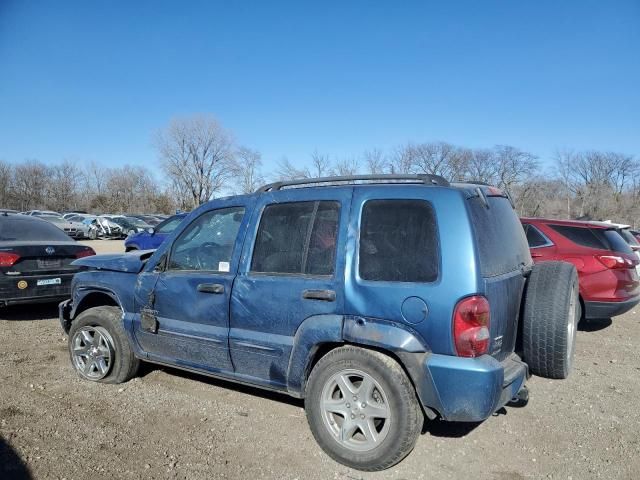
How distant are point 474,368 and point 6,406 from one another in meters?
3.72

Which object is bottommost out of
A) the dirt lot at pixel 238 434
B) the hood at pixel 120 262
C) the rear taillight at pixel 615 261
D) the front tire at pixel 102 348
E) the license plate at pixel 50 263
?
the dirt lot at pixel 238 434

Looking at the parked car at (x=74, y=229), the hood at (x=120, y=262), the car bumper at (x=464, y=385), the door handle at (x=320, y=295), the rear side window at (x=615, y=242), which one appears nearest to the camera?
the car bumper at (x=464, y=385)

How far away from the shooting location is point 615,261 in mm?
6312

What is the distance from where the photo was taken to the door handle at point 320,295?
3.14 metres

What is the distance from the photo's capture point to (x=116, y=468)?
10.1 feet

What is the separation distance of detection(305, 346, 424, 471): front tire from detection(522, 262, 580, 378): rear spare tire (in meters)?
0.97

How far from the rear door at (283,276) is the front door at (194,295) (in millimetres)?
153

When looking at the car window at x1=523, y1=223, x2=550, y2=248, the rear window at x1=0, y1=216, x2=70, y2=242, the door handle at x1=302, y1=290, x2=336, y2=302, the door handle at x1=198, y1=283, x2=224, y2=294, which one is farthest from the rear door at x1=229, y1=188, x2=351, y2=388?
the rear window at x1=0, y1=216, x2=70, y2=242

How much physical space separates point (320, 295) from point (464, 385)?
3.42ft

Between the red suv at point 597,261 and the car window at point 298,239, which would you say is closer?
the car window at point 298,239

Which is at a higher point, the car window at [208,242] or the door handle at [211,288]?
the car window at [208,242]

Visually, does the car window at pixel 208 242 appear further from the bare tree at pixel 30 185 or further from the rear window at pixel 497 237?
the bare tree at pixel 30 185

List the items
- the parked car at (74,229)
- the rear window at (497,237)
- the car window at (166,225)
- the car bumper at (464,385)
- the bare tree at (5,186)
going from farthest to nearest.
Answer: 1. the bare tree at (5,186)
2. the parked car at (74,229)
3. the car window at (166,225)
4. the rear window at (497,237)
5. the car bumper at (464,385)

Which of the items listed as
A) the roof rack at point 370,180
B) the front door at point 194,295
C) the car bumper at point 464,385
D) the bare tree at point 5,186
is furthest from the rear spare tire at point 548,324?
the bare tree at point 5,186
